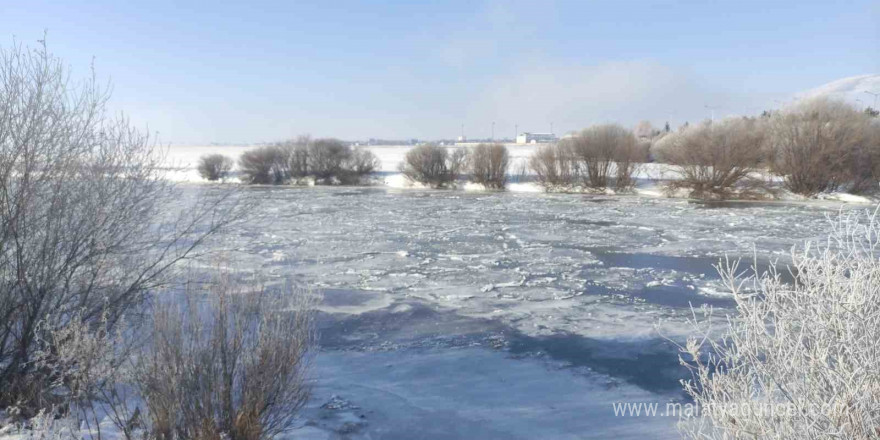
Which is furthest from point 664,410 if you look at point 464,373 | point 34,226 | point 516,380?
point 34,226

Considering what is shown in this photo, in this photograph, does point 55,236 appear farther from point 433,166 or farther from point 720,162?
point 433,166

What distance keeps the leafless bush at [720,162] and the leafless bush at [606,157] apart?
113 inches

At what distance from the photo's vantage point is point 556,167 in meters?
36.1

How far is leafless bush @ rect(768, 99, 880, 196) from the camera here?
95.5 ft

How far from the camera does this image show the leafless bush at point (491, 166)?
3750 centimetres

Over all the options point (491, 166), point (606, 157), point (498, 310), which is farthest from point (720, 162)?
point (498, 310)

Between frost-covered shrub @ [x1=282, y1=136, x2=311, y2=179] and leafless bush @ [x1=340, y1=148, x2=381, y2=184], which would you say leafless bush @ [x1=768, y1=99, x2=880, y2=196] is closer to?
leafless bush @ [x1=340, y1=148, x2=381, y2=184]

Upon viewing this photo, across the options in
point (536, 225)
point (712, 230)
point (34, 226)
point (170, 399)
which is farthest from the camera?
point (536, 225)

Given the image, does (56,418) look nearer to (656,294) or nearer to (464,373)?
(464,373)

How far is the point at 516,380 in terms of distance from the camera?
667cm

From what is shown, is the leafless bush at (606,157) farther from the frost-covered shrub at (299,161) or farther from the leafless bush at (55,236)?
the leafless bush at (55,236)

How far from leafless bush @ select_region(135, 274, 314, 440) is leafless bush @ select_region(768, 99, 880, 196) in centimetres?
3086

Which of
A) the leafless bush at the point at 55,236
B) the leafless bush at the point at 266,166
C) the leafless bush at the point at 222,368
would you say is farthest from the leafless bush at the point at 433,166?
the leafless bush at the point at 222,368

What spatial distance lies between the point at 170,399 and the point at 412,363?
11.2 ft
